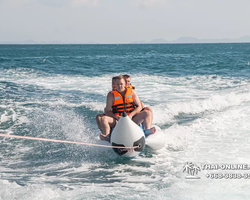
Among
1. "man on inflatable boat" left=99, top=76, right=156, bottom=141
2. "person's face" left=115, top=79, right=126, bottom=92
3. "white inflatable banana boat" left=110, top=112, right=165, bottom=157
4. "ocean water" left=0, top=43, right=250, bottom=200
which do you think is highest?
"person's face" left=115, top=79, right=126, bottom=92

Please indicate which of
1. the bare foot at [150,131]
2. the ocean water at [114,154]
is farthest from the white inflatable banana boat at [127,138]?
the bare foot at [150,131]

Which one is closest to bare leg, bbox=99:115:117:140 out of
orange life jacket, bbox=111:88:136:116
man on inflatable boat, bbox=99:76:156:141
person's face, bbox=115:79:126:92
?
man on inflatable boat, bbox=99:76:156:141

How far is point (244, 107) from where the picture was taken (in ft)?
30.2

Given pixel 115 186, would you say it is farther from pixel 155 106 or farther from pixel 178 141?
pixel 155 106

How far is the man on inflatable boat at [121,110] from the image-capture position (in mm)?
5266

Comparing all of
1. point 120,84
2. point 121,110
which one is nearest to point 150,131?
point 121,110

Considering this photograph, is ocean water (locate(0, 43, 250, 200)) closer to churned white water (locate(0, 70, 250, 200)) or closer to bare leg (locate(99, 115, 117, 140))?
churned white water (locate(0, 70, 250, 200))

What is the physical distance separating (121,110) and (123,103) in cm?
13

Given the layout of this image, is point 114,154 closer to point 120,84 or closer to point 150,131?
point 150,131

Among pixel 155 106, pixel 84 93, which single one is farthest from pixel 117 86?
pixel 84 93

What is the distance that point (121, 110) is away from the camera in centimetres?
544

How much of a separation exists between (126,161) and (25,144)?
7.03 feet

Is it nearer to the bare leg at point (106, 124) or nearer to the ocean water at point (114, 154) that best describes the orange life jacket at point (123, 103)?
the bare leg at point (106, 124)

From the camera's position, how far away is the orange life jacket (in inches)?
210
